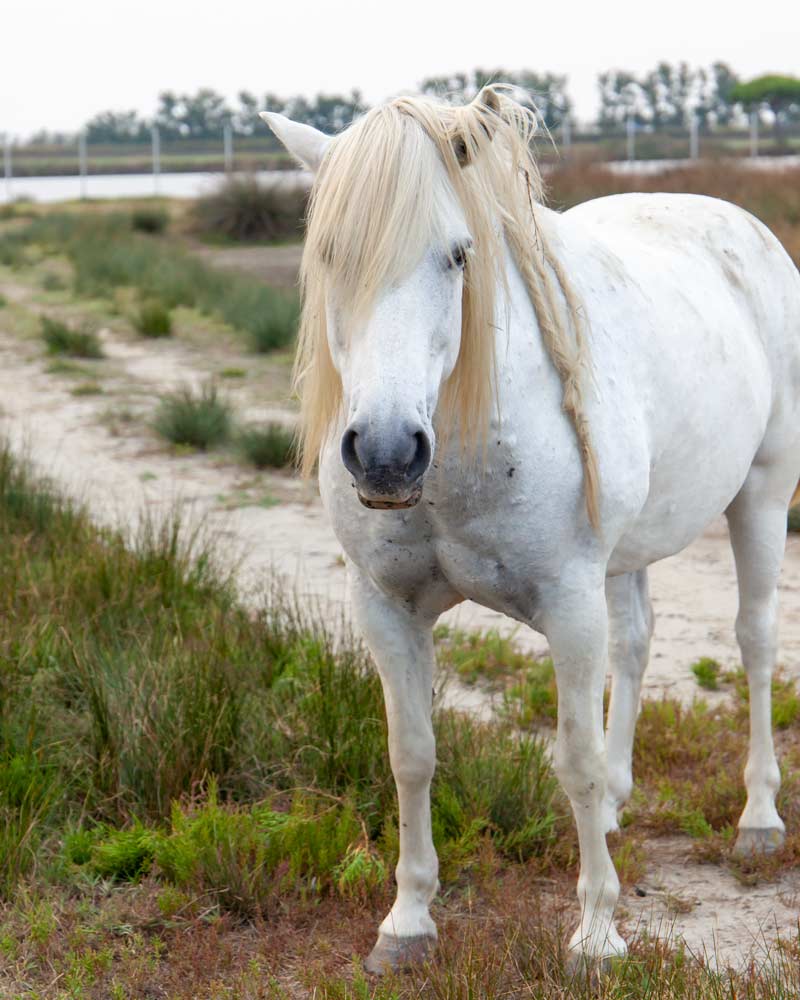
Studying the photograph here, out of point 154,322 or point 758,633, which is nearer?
point 758,633

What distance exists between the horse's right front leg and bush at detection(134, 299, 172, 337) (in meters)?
10.4

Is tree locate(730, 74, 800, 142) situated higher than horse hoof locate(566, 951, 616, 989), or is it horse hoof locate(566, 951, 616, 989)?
tree locate(730, 74, 800, 142)

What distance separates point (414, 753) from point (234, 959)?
63cm

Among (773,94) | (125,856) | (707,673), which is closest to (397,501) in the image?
(125,856)

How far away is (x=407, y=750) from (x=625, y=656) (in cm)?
110

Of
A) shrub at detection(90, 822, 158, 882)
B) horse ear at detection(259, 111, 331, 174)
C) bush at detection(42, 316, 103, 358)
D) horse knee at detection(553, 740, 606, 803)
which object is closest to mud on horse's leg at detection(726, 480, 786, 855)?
horse knee at detection(553, 740, 606, 803)

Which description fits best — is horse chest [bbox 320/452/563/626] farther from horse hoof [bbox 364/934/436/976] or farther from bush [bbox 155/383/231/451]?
bush [bbox 155/383/231/451]

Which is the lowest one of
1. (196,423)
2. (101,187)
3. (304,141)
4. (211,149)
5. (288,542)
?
(288,542)

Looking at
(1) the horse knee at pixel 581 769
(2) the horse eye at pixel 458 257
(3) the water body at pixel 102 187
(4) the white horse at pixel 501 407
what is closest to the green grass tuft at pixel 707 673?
(4) the white horse at pixel 501 407

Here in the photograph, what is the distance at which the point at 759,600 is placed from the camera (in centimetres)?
362

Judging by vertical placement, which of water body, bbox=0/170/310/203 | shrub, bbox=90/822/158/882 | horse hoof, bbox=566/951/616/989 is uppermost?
water body, bbox=0/170/310/203

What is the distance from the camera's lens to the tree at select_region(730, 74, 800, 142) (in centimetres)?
5172

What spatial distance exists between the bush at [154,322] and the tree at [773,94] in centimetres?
4365

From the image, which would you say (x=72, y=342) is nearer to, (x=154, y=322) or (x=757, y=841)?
(x=154, y=322)
